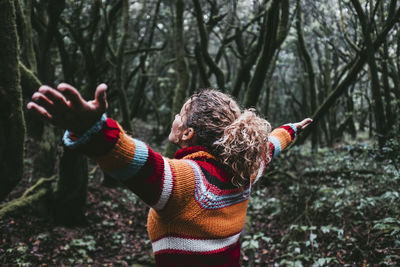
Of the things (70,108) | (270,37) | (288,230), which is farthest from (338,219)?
(70,108)

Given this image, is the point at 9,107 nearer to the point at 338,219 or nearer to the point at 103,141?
the point at 103,141

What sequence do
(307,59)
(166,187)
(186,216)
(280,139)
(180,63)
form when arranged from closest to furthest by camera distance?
1. (166,187)
2. (186,216)
3. (280,139)
4. (180,63)
5. (307,59)

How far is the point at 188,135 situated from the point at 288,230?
14.4 feet

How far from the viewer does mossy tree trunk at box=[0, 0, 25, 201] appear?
8.89 ft

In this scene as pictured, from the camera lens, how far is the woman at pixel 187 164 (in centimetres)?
106

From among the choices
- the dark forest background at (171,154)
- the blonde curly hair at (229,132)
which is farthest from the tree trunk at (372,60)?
the blonde curly hair at (229,132)

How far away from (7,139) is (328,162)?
272 inches

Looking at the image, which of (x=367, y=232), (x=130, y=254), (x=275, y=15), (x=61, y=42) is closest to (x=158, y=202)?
(x=367, y=232)

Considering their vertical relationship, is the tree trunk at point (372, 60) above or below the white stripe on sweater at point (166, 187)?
above

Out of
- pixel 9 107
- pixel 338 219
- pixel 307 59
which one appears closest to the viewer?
pixel 9 107

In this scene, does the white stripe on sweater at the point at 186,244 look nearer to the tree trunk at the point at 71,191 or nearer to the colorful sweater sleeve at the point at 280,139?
the colorful sweater sleeve at the point at 280,139

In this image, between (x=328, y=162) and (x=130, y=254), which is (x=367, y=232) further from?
(x=130, y=254)

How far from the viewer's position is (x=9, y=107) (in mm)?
2760

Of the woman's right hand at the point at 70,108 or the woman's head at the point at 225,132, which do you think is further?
the woman's head at the point at 225,132
